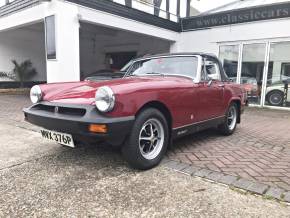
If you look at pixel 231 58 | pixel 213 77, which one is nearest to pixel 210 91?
pixel 213 77

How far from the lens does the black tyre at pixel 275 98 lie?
9200 millimetres

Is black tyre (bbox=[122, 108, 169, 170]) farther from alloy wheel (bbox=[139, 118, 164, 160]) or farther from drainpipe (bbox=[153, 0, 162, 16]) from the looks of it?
drainpipe (bbox=[153, 0, 162, 16])

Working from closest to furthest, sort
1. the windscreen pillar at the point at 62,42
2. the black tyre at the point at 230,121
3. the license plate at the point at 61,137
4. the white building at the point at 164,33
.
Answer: the license plate at the point at 61,137 < the black tyre at the point at 230,121 < the windscreen pillar at the point at 62,42 < the white building at the point at 164,33

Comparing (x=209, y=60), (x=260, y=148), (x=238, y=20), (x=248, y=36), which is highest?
(x=238, y=20)

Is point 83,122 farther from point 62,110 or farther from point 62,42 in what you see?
point 62,42

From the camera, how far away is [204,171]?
2.98 m

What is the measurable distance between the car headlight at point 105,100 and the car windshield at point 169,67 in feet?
5.00

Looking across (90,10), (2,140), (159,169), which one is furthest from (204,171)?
(90,10)

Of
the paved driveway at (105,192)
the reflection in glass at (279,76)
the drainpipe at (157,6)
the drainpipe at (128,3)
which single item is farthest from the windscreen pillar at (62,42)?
the reflection in glass at (279,76)

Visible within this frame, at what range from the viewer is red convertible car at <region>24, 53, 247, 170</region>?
8.49 ft

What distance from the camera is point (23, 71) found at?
1212 cm

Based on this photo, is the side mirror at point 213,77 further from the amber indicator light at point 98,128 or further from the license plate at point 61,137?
the license plate at point 61,137

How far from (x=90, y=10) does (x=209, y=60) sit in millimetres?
4919

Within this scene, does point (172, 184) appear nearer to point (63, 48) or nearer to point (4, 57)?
point (63, 48)
